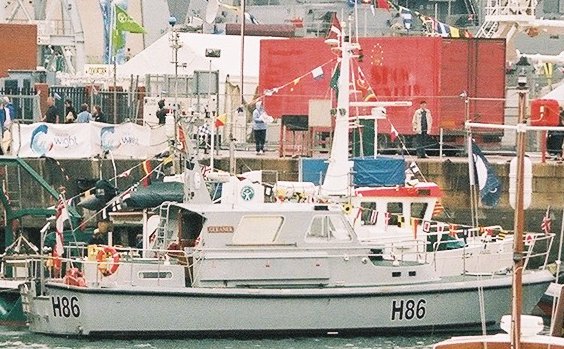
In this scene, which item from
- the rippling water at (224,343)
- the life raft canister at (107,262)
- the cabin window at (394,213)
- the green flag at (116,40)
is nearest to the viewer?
the rippling water at (224,343)

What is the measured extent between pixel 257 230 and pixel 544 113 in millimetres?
9868

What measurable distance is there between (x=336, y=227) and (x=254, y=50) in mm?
21232

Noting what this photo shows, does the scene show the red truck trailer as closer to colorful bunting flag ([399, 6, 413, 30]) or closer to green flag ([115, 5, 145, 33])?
green flag ([115, 5, 145, 33])

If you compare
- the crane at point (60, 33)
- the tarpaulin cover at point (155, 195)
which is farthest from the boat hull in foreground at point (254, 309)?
the crane at point (60, 33)

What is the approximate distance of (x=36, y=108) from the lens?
4378 centimetres

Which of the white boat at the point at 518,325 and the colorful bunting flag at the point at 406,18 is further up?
the colorful bunting flag at the point at 406,18

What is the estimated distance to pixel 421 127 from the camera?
1554 inches

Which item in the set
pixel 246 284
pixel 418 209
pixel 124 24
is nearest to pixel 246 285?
pixel 246 284

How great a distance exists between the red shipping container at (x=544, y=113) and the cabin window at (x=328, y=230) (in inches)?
355

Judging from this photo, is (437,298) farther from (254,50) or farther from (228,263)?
(254,50)

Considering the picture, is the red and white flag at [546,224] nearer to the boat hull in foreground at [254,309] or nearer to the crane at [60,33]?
the boat hull in foreground at [254,309]

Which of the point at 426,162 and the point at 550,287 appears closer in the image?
the point at 550,287

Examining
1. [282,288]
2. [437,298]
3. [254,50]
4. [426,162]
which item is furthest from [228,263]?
[254,50]

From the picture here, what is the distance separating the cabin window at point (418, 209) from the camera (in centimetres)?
3278
